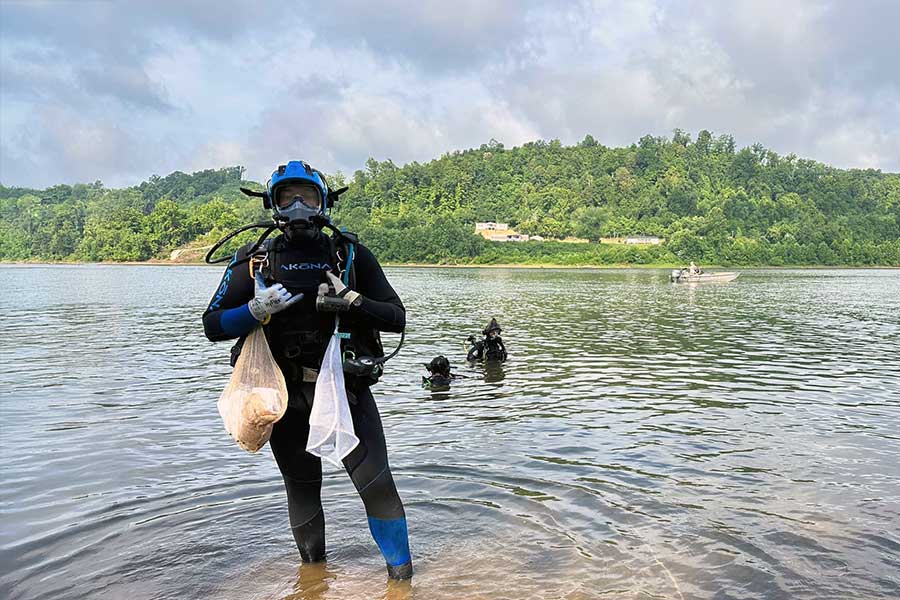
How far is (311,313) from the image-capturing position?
461 cm

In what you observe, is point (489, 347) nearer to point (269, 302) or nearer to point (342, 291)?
point (342, 291)

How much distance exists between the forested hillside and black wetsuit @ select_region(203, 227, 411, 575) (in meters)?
139

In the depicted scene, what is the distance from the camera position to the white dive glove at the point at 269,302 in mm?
4258

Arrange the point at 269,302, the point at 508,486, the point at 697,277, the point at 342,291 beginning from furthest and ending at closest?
the point at 697,277
the point at 508,486
the point at 342,291
the point at 269,302

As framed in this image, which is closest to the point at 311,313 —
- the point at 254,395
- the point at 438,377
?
the point at 254,395

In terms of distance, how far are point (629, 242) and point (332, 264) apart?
15363 cm

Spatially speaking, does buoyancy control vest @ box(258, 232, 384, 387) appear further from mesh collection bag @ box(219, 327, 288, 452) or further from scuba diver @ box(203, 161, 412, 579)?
Answer: mesh collection bag @ box(219, 327, 288, 452)

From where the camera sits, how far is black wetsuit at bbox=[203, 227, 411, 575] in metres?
4.54

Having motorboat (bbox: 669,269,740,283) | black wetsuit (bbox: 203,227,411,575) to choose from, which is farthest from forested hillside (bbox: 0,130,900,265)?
black wetsuit (bbox: 203,227,411,575)

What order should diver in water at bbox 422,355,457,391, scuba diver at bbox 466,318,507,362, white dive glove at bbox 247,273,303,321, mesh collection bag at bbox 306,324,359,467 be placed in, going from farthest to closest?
scuba diver at bbox 466,318,507,362 → diver in water at bbox 422,355,457,391 → mesh collection bag at bbox 306,324,359,467 → white dive glove at bbox 247,273,303,321

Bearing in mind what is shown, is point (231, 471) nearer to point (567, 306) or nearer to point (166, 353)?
point (166, 353)

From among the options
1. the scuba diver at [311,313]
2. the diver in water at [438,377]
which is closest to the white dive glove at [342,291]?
the scuba diver at [311,313]

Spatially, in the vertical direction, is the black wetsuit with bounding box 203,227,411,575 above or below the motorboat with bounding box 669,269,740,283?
above

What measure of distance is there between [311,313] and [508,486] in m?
3.80
